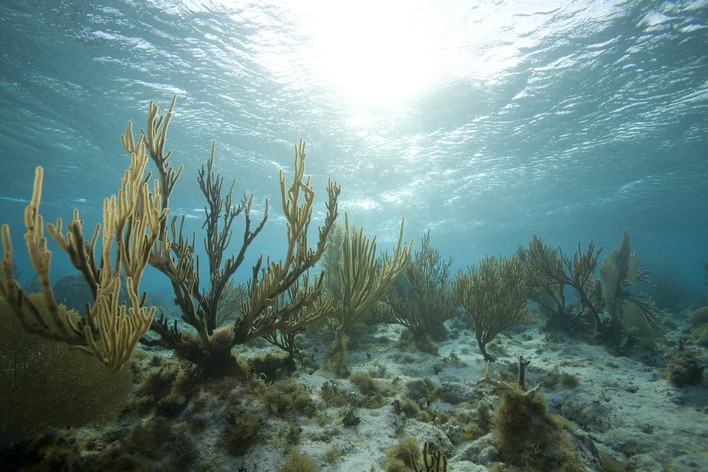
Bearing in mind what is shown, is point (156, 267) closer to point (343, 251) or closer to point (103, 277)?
point (103, 277)

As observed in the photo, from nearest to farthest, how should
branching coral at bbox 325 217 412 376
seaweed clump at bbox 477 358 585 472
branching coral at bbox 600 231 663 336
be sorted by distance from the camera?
1. seaweed clump at bbox 477 358 585 472
2. branching coral at bbox 325 217 412 376
3. branching coral at bbox 600 231 663 336

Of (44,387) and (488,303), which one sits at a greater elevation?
(488,303)

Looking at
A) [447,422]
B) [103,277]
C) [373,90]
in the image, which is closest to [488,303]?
[447,422]

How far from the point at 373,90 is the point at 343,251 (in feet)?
34.6

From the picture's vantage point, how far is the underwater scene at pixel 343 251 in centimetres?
306

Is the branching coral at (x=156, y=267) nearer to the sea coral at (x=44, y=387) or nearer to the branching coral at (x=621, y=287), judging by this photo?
the sea coral at (x=44, y=387)

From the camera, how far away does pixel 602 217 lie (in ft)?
112

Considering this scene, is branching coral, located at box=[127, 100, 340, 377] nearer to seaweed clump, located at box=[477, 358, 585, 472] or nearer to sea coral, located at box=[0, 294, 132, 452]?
sea coral, located at box=[0, 294, 132, 452]

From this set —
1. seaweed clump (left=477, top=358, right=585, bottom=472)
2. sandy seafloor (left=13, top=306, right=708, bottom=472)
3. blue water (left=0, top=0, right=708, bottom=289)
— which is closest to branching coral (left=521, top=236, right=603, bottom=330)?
sandy seafloor (left=13, top=306, right=708, bottom=472)

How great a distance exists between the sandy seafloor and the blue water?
384 inches

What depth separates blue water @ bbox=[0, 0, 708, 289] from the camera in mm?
9328

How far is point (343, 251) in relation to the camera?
14.8ft

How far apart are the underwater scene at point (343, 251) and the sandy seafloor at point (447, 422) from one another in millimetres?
39

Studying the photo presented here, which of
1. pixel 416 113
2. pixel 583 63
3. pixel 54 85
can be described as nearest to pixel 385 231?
pixel 416 113
